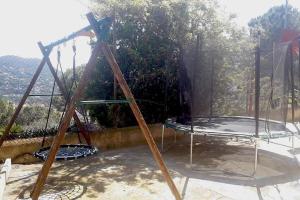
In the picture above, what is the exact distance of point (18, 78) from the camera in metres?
11.8

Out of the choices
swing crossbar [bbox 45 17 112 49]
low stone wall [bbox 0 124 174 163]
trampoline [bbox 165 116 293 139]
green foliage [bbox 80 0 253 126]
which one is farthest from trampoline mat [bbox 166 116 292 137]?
swing crossbar [bbox 45 17 112 49]

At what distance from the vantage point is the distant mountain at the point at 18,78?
350 inches

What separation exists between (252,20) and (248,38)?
20509 mm

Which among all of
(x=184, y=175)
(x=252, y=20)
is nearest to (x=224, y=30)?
(x=184, y=175)

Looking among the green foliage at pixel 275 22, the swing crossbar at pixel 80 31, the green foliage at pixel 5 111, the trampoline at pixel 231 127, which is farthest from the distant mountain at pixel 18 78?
the green foliage at pixel 275 22

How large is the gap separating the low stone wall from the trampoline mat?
1021mm

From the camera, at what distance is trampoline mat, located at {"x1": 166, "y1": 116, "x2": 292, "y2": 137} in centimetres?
584

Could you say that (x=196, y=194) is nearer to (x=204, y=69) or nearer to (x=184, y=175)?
(x=184, y=175)

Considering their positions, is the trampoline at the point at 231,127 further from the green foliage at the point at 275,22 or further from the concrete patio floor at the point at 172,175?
the green foliage at the point at 275,22

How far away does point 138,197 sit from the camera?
418 cm

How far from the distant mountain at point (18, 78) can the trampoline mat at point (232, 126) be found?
3207 millimetres

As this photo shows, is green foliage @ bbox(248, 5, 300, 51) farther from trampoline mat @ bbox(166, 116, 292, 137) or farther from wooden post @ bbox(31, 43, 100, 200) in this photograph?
wooden post @ bbox(31, 43, 100, 200)

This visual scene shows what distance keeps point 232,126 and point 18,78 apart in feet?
28.4

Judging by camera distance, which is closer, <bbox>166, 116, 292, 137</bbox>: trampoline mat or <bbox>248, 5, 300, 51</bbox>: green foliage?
<bbox>166, 116, 292, 137</bbox>: trampoline mat
